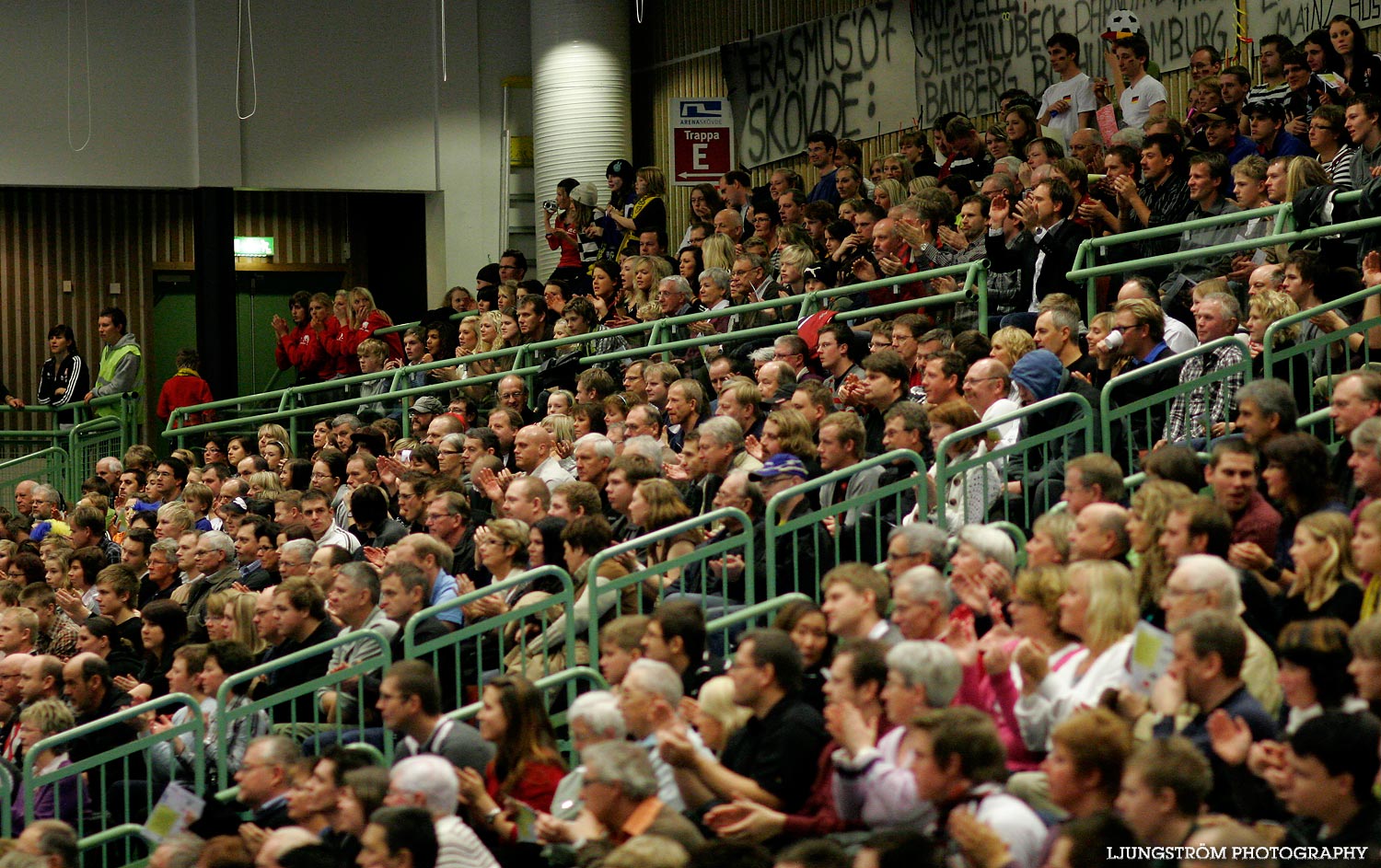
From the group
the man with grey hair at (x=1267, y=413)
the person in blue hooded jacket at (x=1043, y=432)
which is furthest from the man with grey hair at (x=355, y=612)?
the man with grey hair at (x=1267, y=413)

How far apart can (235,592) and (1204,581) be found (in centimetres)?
505

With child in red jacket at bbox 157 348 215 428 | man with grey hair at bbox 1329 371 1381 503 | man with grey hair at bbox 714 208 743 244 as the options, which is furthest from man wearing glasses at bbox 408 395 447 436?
man with grey hair at bbox 1329 371 1381 503

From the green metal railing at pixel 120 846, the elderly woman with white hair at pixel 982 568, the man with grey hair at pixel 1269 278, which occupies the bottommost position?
the green metal railing at pixel 120 846

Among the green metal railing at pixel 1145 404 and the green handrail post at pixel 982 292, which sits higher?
the green handrail post at pixel 982 292

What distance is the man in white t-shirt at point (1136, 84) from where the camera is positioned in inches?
509

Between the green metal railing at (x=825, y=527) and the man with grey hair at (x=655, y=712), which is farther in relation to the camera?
the green metal railing at (x=825, y=527)

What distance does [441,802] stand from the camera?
5.71 metres

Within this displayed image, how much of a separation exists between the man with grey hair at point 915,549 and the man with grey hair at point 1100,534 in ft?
1.75

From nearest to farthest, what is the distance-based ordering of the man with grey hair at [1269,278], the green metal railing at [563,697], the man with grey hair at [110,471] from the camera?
the green metal railing at [563,697] → the man with grey hair at [1269,278] → the man with grey hair at [110,471]

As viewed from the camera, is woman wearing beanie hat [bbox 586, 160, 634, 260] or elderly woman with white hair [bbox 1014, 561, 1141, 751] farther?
woman wearing beanie hat [bbox 586, 160, 634, 260]

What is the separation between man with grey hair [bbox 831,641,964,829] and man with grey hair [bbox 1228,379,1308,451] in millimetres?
2230

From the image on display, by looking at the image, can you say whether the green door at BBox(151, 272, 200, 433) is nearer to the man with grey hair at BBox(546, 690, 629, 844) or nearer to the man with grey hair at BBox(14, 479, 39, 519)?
the man with grey hair at BBox(14, 479, 39, 519)

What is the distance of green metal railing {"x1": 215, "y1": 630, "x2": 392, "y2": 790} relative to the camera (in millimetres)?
7371

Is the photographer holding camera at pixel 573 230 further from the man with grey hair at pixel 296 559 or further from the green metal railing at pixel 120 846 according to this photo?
the green metal railing at pixel 120 846
